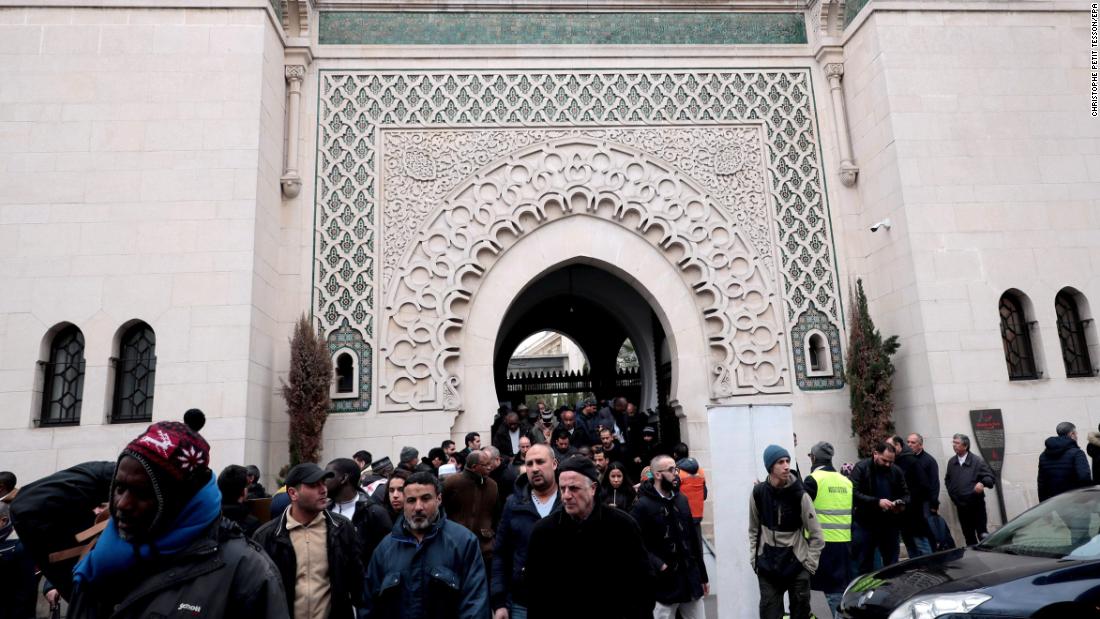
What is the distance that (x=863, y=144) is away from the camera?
9.80 m

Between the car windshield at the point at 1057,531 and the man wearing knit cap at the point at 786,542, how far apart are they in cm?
99

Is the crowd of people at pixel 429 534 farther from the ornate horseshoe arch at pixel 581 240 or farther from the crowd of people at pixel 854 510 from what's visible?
the ornate horseshoe arch at pixel 581 240

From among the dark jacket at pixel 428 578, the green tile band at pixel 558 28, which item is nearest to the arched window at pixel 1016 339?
the green tile band at pixel 558 28

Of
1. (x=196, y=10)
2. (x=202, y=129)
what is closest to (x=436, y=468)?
(x=202, y=129)

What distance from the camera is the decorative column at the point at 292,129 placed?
927 centimetres

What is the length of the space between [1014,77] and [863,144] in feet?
6.65

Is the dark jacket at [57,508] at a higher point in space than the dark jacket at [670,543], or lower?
higher

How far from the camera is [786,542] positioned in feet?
15.3

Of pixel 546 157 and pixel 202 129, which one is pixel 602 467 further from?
pixel 202 129

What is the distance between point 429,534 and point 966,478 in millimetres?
6276

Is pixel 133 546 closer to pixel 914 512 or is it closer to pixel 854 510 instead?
A: pixel 854 510

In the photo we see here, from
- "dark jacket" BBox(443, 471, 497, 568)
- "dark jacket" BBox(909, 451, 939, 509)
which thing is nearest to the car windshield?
"dark jacket" BBox(909, 451, 939, 509)

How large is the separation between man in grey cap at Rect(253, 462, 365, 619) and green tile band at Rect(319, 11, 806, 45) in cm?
799

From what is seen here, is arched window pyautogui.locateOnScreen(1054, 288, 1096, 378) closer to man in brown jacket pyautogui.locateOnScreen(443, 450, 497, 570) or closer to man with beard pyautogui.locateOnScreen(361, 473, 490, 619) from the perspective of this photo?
man in brown jacket pyautogui.locateOnScreen(443, 450, 497, 570)
